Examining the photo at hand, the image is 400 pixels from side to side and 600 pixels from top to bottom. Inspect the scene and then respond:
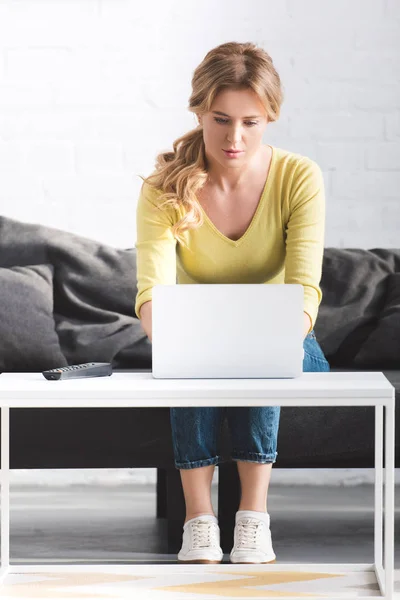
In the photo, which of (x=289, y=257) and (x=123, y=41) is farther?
(x=123, y=41)

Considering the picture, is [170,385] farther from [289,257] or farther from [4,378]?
[289,257]

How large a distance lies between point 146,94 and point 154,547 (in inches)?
54.9

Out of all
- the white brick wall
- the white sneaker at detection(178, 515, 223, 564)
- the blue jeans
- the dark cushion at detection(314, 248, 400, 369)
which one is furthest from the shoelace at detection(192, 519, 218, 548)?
the white brick wall

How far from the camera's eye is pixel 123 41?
2.88 meters

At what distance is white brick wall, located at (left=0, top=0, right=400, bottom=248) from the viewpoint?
2871mm

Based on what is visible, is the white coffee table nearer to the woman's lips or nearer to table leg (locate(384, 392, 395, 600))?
table leg (locate(384, 392, 395, 600))

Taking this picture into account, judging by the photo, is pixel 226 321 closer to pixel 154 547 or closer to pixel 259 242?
pixel 259 242

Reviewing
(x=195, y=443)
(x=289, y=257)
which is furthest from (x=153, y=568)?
(x=289, y=257)

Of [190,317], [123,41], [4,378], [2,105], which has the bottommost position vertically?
[4,378]

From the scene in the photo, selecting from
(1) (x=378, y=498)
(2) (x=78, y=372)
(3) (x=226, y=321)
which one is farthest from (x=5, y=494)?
(1) (x=378, y=498)

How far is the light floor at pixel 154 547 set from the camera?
5.25 feet

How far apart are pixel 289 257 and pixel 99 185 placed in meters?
1.20

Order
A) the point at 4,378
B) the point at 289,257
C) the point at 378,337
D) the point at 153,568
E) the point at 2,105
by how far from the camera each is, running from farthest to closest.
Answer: the point at 2,105 < the point at 378,337 < the point at 289,257 < the point at 153,568 < the point at 4,378

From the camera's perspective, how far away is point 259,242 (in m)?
1.87
